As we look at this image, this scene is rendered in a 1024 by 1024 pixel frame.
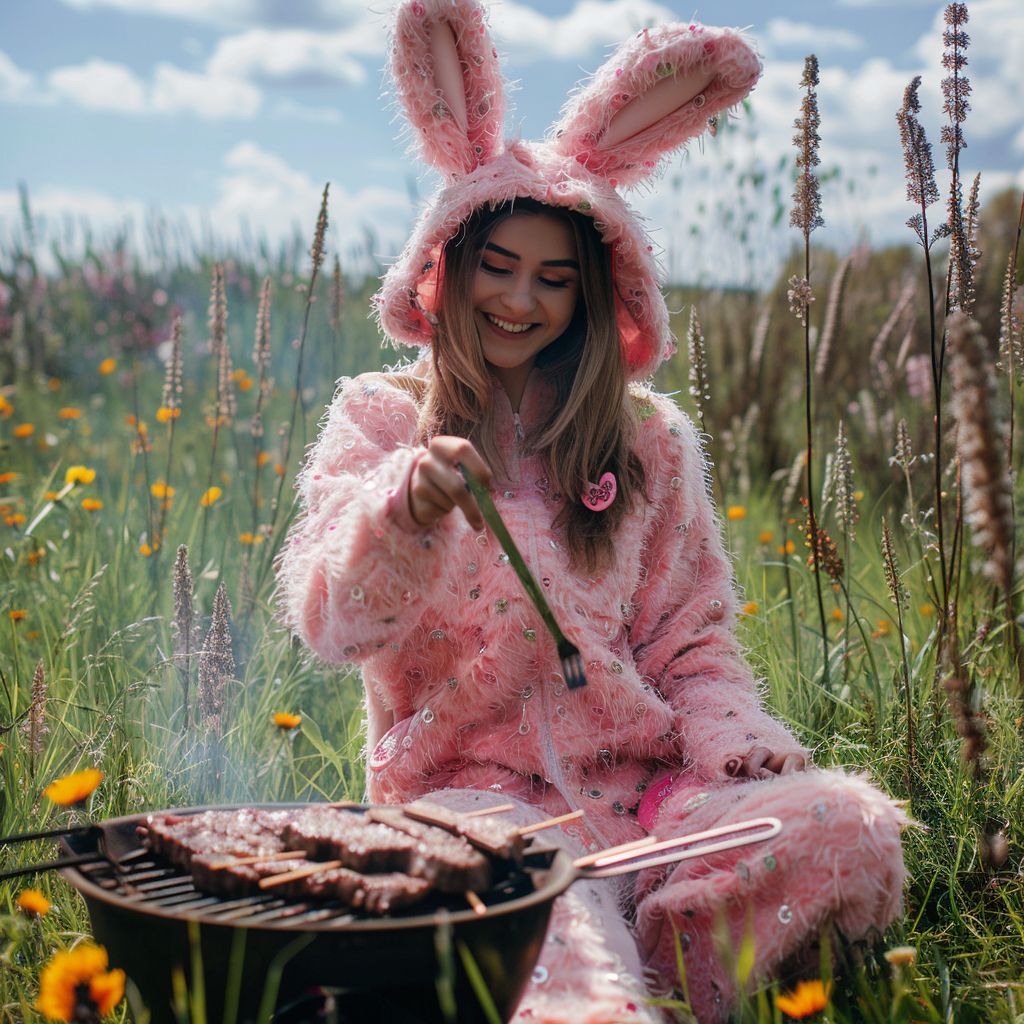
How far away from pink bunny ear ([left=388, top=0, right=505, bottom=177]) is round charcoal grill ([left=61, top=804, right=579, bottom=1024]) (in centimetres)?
148

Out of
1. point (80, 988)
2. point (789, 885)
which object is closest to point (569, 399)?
point (789, 885)

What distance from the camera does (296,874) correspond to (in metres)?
1.09

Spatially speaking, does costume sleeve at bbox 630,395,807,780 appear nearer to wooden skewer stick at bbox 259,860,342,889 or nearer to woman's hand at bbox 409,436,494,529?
woman's hand at bbox 409,436,494,529

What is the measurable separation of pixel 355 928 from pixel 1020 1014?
1148mm

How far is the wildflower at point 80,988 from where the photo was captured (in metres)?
1.07

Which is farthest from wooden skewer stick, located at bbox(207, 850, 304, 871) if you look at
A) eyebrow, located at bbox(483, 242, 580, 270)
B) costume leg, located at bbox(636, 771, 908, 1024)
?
eyebrow, located at bbox(483, 242, 580, 270)

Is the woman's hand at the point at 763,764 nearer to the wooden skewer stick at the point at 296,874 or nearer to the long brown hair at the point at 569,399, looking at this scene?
the long brown hair at the point at 569,399

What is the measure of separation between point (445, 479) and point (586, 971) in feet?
2.48

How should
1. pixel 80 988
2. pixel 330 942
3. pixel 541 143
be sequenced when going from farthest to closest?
1. pixel 541 143
2. pixel 80 988
3. pixel 330 942

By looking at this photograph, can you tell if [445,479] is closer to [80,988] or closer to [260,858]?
[260,858]

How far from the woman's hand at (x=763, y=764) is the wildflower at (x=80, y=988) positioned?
1107 millimetres

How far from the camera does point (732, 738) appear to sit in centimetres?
175

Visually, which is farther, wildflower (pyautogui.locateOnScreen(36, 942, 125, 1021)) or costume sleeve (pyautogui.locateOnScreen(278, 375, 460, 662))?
costume sleeve (pyautogui.locateOnScreen(278, 375, 460, 662))

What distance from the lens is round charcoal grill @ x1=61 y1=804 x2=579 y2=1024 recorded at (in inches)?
39.4
